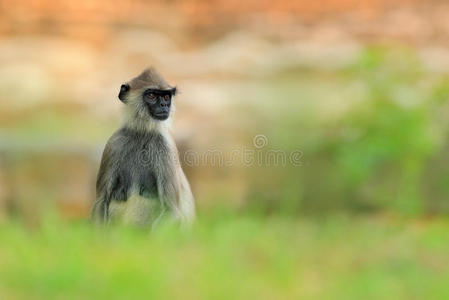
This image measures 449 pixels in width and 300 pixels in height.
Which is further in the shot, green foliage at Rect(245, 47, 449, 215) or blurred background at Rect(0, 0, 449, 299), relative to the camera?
green foliage at Rect(245, 47, 449, 215)

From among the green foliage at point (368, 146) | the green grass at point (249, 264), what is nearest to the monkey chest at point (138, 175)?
the green grass at point (249, 264)

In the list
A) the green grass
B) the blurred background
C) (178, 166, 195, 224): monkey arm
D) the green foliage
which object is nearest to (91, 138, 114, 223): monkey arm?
(178, 166, 195, 224): monkey arm

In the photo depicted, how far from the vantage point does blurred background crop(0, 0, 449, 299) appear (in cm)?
1080

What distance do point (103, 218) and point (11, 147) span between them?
1352cm

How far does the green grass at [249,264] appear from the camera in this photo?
27.4 ft

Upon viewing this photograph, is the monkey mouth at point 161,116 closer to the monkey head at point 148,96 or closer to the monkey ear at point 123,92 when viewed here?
the monkey head at point 148,96

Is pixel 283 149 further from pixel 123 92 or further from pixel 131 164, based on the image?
pixel 131 164

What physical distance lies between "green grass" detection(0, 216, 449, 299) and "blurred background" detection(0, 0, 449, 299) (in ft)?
0.14

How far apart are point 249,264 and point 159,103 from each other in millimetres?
7980

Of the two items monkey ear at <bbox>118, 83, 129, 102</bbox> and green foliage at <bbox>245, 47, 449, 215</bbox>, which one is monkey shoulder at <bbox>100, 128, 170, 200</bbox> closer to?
monkey ear at <bbox>118, 83, 129, 102</bbox>

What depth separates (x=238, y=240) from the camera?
35.7 feet

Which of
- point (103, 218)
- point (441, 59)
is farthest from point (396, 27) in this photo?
point (103, 218)

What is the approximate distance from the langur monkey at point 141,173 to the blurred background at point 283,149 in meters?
3.11

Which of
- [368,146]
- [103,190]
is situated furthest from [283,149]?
[103,190]
